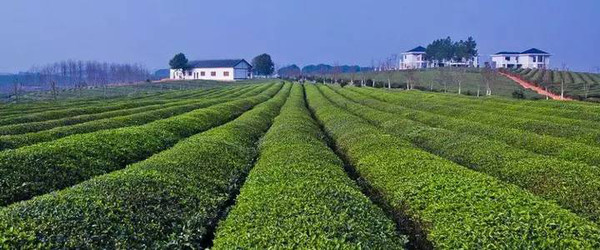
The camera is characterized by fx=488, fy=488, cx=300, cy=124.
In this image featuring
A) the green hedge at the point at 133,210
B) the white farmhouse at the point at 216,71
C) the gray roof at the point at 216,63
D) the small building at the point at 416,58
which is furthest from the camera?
the small building at the point at 416,58

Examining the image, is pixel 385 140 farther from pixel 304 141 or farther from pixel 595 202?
pixel 595 202

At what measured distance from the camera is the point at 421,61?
183375 millimetres

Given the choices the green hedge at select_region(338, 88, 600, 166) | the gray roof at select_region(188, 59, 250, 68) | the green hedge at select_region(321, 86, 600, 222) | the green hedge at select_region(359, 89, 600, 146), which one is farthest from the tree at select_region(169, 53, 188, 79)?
the green hedge at select_region(321, 86, 600, 222)

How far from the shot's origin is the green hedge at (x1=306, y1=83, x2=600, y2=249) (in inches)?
356

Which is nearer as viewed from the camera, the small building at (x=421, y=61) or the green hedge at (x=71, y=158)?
the green hedge at (x=71, y=158)

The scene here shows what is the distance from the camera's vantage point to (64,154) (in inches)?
640

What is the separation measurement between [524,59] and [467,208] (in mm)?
168670

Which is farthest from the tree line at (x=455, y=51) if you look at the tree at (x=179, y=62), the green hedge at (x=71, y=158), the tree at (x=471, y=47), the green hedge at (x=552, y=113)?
the green hedge at (x=71, y=158)

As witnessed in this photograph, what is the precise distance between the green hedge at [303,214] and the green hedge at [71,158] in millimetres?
5654

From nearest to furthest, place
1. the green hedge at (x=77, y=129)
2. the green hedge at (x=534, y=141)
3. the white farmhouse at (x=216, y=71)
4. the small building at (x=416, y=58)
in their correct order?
the green hedge at (x=534, y=141) → the green hedge at (x=77, y=129) → the white farmhouse at (x=216, y=71) → the small building at (x=416, y=58)

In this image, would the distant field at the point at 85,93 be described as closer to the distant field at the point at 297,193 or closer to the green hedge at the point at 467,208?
the distant field at the point at 297,193

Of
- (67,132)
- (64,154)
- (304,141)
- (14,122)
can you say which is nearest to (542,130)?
(304,141)

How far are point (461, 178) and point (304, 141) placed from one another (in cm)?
865

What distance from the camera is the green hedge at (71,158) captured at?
13750 millimetres
